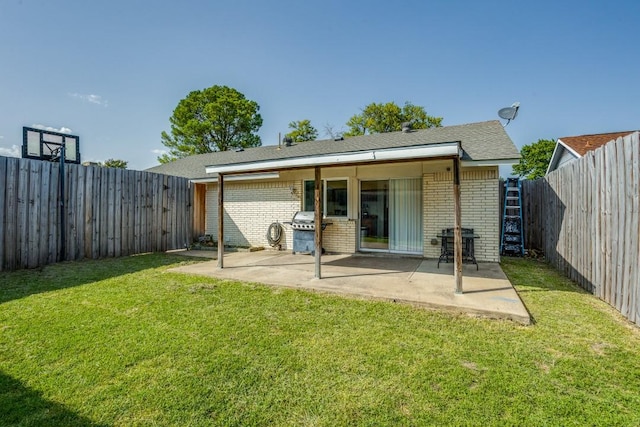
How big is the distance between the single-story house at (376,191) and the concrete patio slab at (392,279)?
0.87m

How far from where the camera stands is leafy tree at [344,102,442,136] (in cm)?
2638

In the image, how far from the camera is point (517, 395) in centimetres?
228

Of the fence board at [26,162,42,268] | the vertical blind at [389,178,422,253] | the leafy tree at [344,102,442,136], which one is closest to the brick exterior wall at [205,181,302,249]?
the vertical blind at [389,178,422,253]

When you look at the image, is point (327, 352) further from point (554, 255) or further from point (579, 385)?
point (554, 255)

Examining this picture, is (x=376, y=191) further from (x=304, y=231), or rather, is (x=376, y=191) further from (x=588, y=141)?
(x=588, y=141)

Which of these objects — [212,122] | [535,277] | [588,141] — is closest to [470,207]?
[535,277]

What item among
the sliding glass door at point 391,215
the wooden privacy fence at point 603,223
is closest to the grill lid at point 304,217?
the sliding glass door at point 391,215

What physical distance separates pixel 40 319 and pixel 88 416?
2.57 metres

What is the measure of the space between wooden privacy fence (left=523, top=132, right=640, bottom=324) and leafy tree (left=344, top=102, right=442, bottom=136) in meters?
20.9

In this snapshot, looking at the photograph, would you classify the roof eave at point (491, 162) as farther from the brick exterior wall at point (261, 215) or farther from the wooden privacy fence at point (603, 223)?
the brick exterior wall at point (261, 215)

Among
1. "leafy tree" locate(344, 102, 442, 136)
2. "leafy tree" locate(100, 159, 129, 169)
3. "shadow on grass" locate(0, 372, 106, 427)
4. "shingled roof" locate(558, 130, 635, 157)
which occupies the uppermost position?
"leafy tree" locate(344, 102, 442, 136)

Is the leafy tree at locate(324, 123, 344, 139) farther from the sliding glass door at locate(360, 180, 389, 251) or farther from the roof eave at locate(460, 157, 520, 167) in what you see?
the roof eave at locate(460, 157, 520, 167)

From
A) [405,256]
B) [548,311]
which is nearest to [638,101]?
[405,256]

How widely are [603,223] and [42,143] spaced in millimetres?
12592
